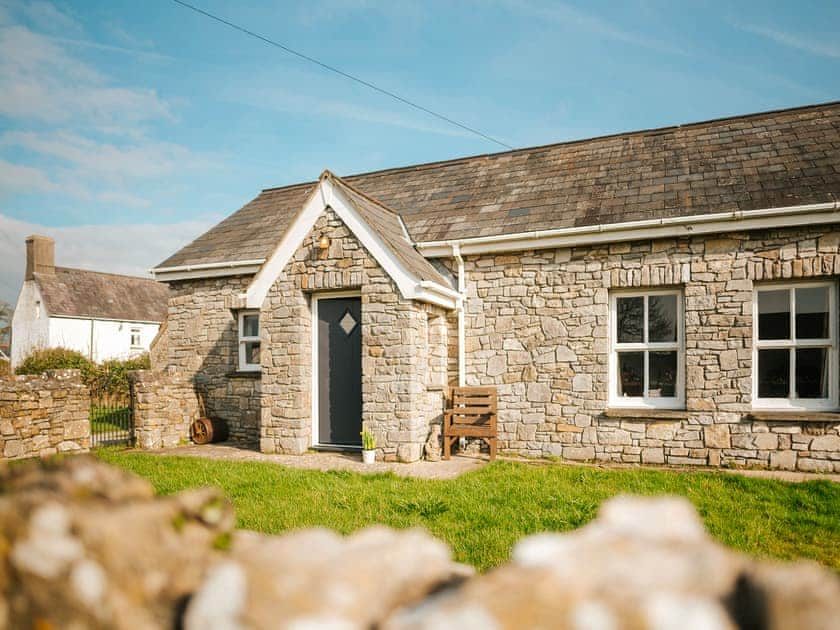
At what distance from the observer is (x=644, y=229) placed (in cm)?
875

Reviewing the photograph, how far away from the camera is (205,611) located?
1.30 m

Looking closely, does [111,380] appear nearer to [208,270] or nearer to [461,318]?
[208,270]

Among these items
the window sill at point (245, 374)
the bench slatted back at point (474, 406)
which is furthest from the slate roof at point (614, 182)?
the bench slatted back at point (474, 406)

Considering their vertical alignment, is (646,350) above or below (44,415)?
above

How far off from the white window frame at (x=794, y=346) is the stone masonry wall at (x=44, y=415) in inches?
439

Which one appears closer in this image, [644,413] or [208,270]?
[644,413]

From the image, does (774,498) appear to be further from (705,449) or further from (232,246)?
(232,246)

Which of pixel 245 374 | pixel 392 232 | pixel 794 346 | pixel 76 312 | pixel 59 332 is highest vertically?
pixel 392 232

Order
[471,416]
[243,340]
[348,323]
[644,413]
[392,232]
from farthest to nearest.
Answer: [243,340]
[392,232]
[348,323]
[471,416]
[644,413]

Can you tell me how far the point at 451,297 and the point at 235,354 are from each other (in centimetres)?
514

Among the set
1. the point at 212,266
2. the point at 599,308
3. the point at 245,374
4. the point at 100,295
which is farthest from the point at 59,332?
the point at 599,308

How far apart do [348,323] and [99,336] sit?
28.3m

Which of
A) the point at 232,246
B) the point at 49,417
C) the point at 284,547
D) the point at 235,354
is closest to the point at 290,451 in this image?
the point at 235,354

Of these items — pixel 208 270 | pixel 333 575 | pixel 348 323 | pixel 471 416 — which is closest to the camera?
pixel 333 575
